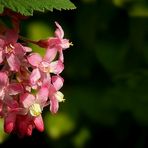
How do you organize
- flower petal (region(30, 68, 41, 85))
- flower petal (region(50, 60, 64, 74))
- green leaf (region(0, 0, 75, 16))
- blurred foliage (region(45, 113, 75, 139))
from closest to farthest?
green leaf (region(0, 0, 75, 16)), flower petal (region(30, 68, 41, 85)), flower petal (region(50, 60, 64, 74)), blurred foliage (region(45, 113, 75, 139))

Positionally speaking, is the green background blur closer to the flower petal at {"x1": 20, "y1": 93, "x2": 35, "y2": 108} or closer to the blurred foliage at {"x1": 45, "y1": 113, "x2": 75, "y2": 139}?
the blurred foliage at {"x1": 45, "y1": 113, "x2": 75, "y2": 139}

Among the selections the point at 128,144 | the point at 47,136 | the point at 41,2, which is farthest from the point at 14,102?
the point at 128,144

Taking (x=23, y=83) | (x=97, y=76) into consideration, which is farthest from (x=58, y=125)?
(x=23, y=83)

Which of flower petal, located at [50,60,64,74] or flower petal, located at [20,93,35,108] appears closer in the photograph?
flower petal, located at [20,93,35,108]

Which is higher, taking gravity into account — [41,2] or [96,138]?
[41,2]

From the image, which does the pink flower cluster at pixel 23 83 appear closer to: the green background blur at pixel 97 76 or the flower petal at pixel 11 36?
the flower petal at pixel 11 36

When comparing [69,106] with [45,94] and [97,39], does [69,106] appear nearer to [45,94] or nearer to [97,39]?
[97,39]

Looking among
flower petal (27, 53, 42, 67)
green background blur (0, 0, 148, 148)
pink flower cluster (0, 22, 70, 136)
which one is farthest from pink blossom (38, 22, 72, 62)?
green background blur (0, 0, 148, 148)
